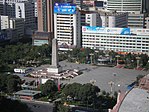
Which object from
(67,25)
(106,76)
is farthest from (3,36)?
(106,76)

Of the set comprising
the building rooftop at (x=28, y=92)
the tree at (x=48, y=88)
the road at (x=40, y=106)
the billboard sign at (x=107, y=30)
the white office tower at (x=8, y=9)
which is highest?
the white office tower at (x=8, y=9)

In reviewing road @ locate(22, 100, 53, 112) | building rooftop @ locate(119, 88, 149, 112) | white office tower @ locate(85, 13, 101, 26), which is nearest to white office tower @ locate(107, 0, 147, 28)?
white office tower @ locate(85, 13, 101, 26)

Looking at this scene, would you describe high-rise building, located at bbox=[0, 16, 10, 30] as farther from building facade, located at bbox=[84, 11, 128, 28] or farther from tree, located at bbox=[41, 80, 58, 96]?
tree, located at bbox=[41, 80, 58, 96]

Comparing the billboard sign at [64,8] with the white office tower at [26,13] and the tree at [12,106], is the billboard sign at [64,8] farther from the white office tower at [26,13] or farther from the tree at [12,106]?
the tree at [12,106]

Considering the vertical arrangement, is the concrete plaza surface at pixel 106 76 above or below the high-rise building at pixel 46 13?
below

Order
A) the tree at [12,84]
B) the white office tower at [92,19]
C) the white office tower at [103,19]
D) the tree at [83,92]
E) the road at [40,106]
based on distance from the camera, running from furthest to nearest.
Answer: the white office tower at [103,19] < the white office tower at [92,19] < the tree at [12,84] < the tree at [83,92] < the road at [40,106]

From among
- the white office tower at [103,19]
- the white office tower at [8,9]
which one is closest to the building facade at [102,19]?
the white office tower at [103,19]

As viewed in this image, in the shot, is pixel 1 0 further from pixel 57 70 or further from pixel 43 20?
pixel 57 70
